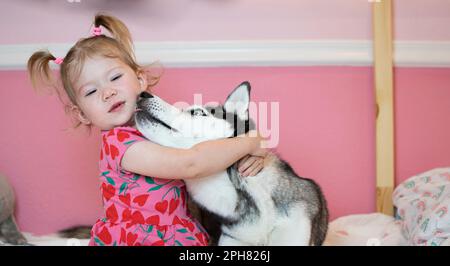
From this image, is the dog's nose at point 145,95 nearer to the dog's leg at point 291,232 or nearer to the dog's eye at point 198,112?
the dog's eye at point 198,112

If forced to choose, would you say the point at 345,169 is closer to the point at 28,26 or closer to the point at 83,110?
the point at 83,110

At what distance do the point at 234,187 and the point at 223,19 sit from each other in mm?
499

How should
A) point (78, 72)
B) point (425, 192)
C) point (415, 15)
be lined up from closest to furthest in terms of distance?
point (78, 72) → point (425, 192) → point (415, 15)

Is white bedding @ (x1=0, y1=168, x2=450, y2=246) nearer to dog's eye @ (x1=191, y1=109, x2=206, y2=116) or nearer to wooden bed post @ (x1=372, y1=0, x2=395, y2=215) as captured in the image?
wooden bed post @ (x1=372, y1=0, x2=395, y2=215)

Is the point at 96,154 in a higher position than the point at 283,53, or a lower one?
lower

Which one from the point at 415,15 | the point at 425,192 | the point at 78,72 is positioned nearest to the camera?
the point at 78,72

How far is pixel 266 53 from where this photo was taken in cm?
128

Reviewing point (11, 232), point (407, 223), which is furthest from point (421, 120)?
point (11, 232)

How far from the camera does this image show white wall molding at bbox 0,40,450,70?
125 centimetres

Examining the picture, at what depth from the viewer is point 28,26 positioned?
1258mm

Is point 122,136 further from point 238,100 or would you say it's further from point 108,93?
point 238,100

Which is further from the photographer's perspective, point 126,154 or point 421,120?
point 421,120
